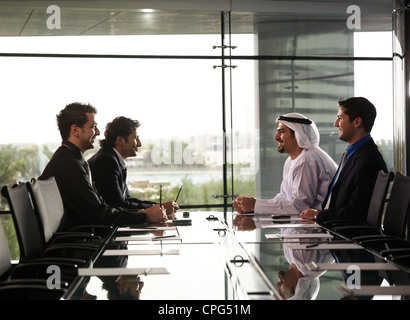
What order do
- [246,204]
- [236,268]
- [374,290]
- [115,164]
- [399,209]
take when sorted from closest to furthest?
[374,290] < [236,268] < [399,209] < [246,204] < [115,164]

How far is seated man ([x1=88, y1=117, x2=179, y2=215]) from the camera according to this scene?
17.7 feet

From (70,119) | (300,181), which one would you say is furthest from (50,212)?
(300,181)

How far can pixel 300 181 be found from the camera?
5.15 m

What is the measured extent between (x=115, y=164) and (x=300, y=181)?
1.68 m

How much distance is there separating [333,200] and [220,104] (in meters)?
2.96

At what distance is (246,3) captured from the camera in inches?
284

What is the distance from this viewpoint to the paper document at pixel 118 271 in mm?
2424

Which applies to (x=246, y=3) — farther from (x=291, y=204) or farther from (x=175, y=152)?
(x=291, y=204)

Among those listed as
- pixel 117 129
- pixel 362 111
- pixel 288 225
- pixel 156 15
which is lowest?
pixel 288 225

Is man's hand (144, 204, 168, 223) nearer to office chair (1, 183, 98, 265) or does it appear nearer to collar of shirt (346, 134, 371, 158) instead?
office chair (1, 183, 98, 265)

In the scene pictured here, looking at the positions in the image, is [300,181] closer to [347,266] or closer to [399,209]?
[399,209]

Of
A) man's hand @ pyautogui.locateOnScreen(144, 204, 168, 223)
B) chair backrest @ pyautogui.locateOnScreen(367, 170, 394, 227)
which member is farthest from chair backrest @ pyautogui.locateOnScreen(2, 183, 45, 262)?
chair backrest @ pyautogui.locateOnScreen(367, 170, 394, 227)

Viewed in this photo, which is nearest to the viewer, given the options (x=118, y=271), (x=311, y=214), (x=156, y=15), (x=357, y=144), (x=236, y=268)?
(x=118, y=271)
